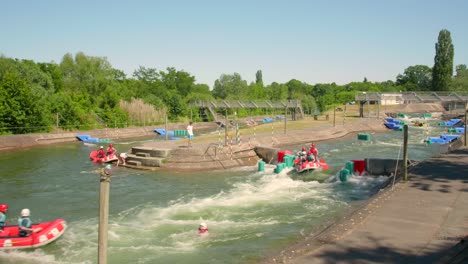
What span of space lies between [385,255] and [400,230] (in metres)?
2.18

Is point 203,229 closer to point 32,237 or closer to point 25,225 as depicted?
point 32,237

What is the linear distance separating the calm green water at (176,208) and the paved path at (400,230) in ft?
8.46

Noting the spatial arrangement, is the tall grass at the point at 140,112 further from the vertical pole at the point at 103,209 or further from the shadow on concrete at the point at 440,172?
the vertical pole at the point at 103,209

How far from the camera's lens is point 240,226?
16.9 metres

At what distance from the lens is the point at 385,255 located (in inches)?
420

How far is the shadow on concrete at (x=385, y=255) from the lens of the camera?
33.7 feet

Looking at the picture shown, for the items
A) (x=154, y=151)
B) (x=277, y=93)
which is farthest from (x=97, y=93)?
(x=277, y=93)

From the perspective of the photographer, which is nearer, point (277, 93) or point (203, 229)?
point (203, 229)

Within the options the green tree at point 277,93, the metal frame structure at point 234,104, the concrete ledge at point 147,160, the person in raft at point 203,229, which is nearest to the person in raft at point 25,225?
the person in raft at point 203,229

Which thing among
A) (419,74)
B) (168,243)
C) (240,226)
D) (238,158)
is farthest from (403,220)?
(419,74)

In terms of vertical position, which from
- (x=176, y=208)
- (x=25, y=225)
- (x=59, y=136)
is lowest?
(x=176, y=208)

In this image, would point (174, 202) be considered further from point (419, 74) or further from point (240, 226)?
point (419, 74)

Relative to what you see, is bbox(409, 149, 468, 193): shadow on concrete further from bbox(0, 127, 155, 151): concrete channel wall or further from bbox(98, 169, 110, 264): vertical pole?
bbox(0, 127, 155, 151): concrete channel wall

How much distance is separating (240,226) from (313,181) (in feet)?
34.1
